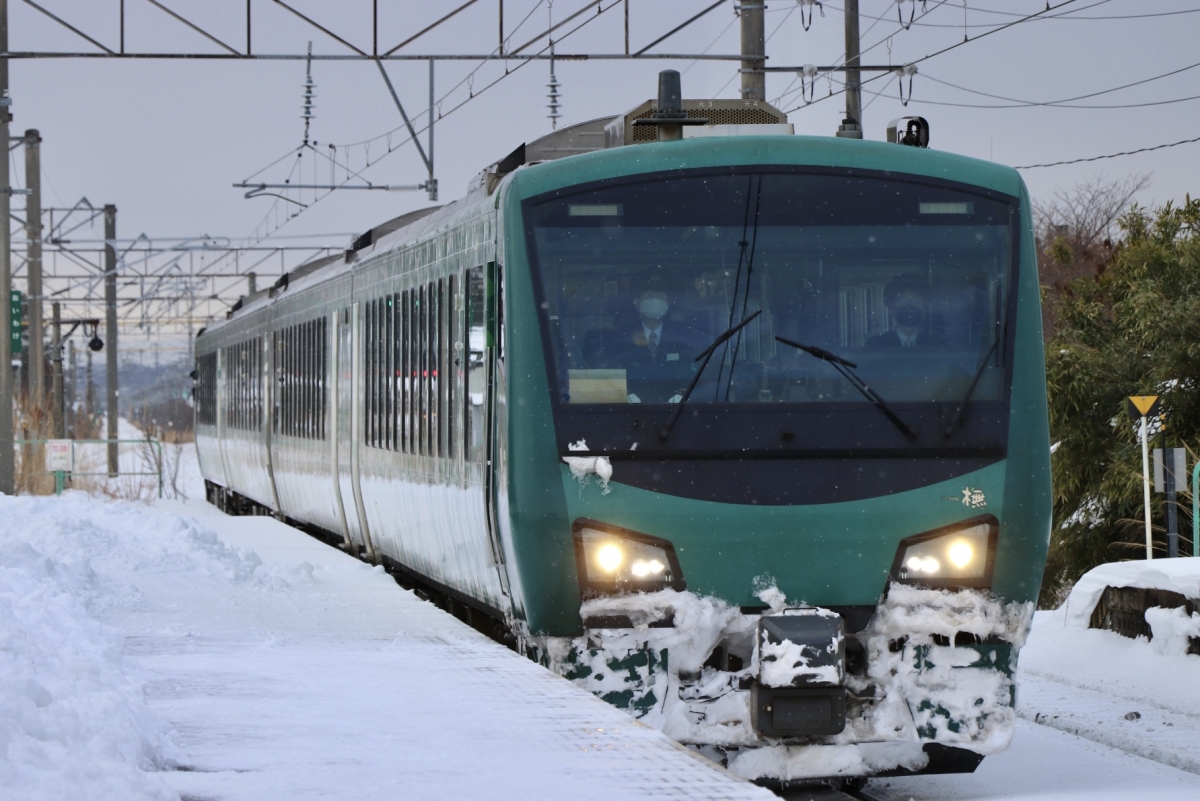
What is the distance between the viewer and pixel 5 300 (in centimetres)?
2314

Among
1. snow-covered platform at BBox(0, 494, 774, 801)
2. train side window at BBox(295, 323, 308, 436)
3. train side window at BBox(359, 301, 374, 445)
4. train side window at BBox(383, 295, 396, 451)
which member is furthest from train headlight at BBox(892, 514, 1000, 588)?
train side window at BBox(295, 323, 308, 436)

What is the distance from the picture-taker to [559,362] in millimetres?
7844

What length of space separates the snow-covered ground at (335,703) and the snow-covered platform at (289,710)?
0.01 metres

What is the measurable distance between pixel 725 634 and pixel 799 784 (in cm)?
88

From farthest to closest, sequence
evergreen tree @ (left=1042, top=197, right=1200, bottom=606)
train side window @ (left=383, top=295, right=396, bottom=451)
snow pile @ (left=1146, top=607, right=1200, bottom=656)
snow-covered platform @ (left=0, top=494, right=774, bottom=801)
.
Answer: evergreen tree @ (left=1042, top=197, right=1200, bottom=606) < train side window @ (left=383, top=295, right=396, bottom=451) < snow pile @ (left=1146, top=607, right=1200, bottom=656) < snow-covered platform @ (left=0, top=494, right=774, bottom=801)

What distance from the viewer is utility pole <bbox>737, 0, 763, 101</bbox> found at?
17.5 meters

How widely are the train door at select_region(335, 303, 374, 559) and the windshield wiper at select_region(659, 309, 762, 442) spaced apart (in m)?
6.72

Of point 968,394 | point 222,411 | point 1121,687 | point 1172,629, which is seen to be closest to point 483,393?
point 968,394

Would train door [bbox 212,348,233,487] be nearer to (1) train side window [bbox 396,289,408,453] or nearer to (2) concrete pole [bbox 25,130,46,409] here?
(2) concrete pole [bbox 25,130,46,409]

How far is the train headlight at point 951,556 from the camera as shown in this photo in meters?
7.64

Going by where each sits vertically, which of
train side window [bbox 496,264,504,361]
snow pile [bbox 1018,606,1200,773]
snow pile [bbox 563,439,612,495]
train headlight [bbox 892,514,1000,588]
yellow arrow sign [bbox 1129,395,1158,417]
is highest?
train side window [bbox 496,264,504,361]

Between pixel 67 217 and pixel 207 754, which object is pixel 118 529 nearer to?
pixel 207 754

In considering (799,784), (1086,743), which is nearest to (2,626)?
(799,784)

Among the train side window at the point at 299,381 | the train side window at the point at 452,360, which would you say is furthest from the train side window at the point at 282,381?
the train side window at the point at 452,360
